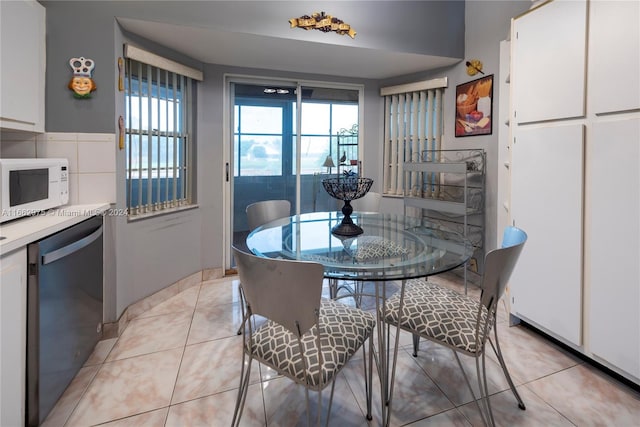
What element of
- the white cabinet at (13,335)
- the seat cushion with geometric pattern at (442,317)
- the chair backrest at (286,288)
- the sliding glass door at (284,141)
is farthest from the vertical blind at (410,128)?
the white cabinet at (13,335)

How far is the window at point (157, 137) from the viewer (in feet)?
8.28

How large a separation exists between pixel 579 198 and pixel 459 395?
1.27 metres

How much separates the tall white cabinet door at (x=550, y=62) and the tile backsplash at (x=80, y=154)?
2.73m

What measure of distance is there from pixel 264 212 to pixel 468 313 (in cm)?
159

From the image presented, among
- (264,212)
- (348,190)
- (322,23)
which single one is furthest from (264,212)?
(322,23)

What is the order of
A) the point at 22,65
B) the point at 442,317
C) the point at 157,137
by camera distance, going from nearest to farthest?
the point at 442,317, the point at 22,65, the point at 157,137

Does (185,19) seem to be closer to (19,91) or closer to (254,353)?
(19,91)

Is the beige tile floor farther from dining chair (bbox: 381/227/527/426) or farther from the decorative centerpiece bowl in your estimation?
the decorative centerpiece bowl

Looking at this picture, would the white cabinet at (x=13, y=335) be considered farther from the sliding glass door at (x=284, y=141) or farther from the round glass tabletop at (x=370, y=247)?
the sliding glass door at (x=284, y=141)

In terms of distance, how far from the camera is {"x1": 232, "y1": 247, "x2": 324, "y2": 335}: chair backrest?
1.02 m

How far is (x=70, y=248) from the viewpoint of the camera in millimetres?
1550

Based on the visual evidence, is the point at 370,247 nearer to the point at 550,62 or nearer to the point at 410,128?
the point at 550,62

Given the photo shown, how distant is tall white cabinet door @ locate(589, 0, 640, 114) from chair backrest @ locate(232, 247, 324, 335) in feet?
5.75

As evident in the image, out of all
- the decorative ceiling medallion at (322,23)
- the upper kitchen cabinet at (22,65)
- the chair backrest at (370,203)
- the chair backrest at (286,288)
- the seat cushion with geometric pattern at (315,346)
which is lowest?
the seat cushion with geometric pattern at (315,346)
